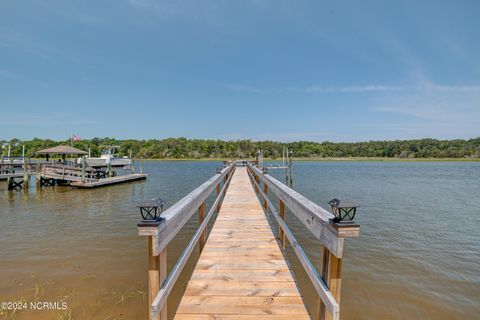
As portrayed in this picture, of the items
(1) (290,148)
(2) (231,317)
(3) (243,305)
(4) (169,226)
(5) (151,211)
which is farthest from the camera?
(1) (290,148)

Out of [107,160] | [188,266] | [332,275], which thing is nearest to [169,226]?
[332,275]

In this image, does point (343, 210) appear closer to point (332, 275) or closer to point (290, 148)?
point (332, 275)

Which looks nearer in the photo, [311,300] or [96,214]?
[311,300]

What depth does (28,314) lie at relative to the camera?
11.0 ft

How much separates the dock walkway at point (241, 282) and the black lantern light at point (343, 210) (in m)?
1.15

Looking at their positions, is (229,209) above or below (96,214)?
above

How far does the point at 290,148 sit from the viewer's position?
308 ft

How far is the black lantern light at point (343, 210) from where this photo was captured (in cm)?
175

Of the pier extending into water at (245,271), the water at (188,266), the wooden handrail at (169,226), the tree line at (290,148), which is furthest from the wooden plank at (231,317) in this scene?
the tree line at (290,148)

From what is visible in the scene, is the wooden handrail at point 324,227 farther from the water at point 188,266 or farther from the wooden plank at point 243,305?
the water at point 188,266

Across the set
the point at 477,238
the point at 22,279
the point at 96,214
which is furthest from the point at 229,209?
the point at 477,238

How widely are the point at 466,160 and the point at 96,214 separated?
345ft

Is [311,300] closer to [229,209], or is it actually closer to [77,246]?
[229,209]

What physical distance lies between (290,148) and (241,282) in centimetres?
9305
